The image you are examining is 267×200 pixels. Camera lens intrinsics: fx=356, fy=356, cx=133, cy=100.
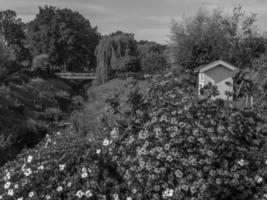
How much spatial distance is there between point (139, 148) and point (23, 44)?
152 feet

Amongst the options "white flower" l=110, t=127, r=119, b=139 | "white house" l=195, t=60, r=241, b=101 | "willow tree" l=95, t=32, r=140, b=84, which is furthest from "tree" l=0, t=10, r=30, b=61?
"white flower" l=110, t=127, r=119, b=139

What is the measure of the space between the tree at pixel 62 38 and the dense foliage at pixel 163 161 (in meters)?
36.7

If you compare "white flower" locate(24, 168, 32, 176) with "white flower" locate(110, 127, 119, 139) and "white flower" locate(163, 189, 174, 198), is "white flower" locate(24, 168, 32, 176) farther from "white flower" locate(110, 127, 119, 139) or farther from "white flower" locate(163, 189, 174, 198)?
"white flower" locate(163, 189, 174, 198)

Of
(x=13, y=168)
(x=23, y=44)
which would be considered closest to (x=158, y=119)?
(x=13, y=168)

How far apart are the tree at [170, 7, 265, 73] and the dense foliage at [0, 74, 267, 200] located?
48.1 feet

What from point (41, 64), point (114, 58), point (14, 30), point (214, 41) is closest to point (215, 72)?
point (214, 41)

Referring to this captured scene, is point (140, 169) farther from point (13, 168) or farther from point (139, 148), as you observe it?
point (13, 168)

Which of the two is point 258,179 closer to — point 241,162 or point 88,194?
point 241,162

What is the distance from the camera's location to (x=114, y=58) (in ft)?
93.6

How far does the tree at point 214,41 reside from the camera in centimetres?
1964

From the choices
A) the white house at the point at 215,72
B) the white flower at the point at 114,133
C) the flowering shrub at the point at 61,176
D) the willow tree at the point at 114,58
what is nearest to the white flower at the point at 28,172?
the flowering shrub at the point at 61,176

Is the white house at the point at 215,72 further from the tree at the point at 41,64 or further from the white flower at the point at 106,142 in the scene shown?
the tree at the point at 41,64

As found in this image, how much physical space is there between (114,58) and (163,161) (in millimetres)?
25789

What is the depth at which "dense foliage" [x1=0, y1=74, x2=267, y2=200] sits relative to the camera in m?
3.06
